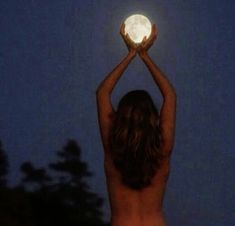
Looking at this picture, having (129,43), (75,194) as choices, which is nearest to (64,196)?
(75,194)

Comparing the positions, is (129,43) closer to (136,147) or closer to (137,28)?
(137,28)

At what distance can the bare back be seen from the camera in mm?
4480

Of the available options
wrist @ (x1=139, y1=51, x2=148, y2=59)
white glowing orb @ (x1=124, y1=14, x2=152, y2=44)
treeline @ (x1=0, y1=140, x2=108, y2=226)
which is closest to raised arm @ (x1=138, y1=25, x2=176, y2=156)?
wrist @ (x1=139, y1=51, x2=148, y2=59)

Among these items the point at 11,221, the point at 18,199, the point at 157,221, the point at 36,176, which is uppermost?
the point at 36,176

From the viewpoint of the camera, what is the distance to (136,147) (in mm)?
4402

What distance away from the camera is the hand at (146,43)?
460 centimetres

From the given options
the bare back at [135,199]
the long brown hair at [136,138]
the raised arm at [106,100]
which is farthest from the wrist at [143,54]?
the bare back at [135,199]

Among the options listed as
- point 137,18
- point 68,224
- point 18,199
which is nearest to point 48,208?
point 68,224

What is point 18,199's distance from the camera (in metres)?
10.8

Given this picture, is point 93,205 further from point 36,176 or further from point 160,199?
point 160,199

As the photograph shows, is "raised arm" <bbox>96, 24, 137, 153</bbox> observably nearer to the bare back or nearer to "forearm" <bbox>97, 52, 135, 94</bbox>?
"forearm" <bbox>97, 52, 135, 94</bbox>

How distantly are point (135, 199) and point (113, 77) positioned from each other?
1.94 feet

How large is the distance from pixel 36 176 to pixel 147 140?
27.2 ft

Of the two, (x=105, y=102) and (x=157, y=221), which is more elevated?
(x=105, y=102)
